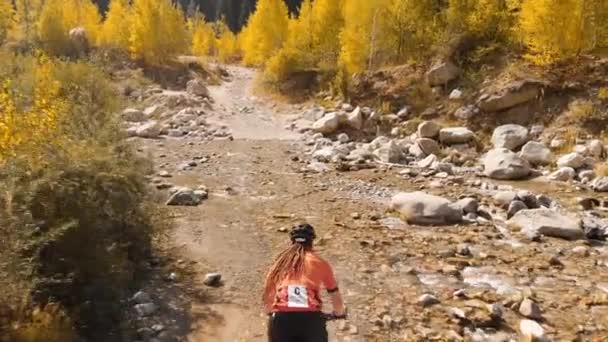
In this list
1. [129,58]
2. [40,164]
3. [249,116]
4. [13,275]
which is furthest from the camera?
[129,58]

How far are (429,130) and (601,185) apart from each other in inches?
303

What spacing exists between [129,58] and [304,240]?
4731 centimetres

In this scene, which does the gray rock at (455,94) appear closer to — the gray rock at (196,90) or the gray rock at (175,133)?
the gray rock at (175,133)

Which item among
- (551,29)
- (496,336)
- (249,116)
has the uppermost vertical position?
(551,29)

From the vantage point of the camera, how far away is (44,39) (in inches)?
1935

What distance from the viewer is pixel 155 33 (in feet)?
156

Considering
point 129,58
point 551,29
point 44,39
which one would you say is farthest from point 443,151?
point 44,39

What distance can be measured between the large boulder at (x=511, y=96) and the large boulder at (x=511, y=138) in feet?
7.17

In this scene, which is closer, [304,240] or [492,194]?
[304,240]

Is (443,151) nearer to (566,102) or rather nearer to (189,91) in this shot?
(566,102)

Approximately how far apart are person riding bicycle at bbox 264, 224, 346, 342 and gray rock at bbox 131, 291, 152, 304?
4010mm

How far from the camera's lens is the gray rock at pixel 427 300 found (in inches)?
343

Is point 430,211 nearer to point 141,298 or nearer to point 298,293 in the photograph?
point 141,298

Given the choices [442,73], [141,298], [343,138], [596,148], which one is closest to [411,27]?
[442,73]
